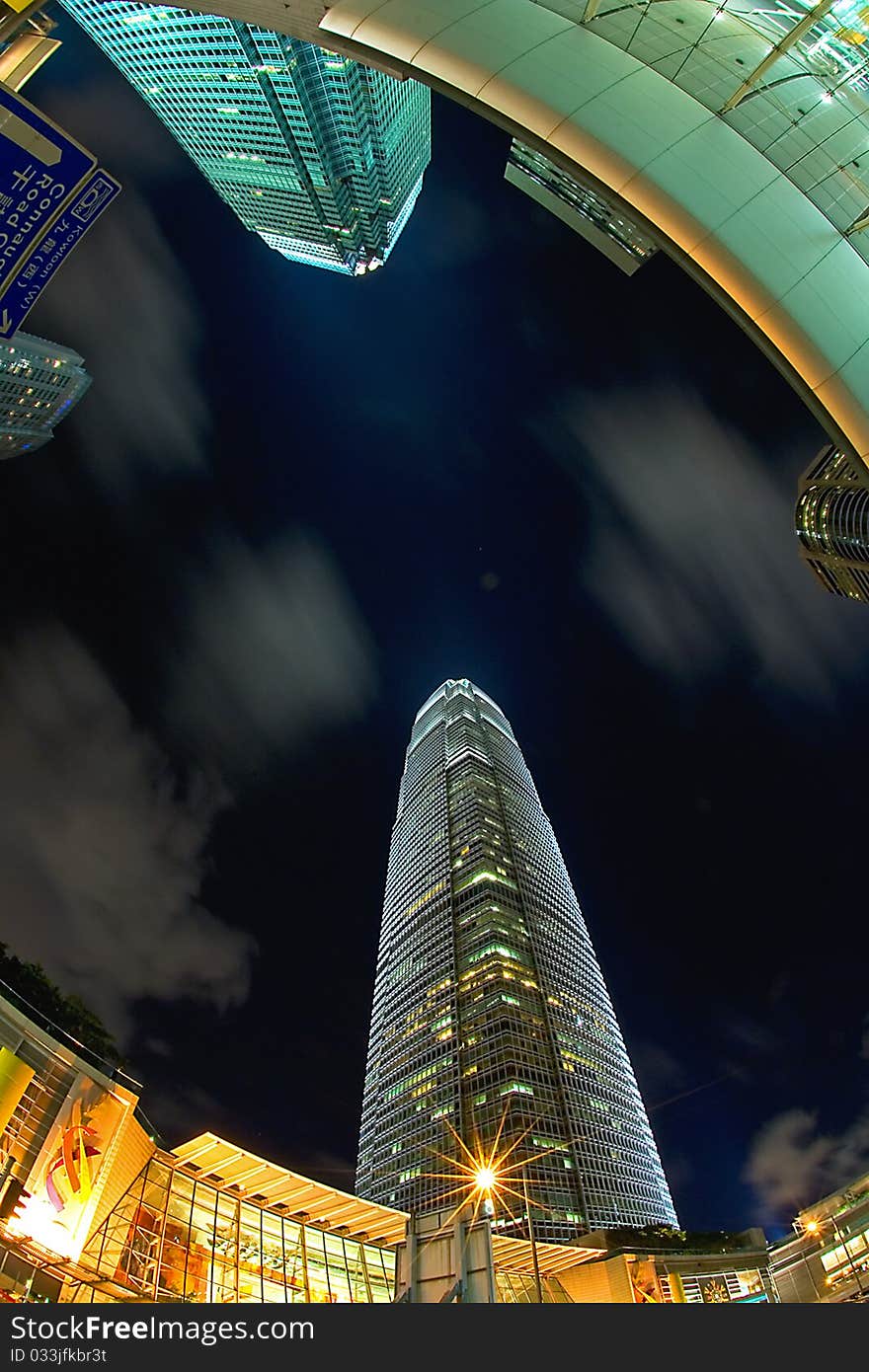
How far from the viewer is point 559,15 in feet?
41.1

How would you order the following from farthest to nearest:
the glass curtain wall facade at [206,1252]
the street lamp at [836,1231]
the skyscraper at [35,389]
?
1. the skyscraper at [35,389]
2. the street lamp at [836,1231]
3. the glass curtain wall facade at [206,1252]

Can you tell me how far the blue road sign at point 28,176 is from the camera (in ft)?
33.5

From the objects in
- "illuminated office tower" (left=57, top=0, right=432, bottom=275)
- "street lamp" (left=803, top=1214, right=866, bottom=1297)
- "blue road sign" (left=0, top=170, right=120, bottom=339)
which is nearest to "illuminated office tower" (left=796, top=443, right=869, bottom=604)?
"street lamp" (left=803, top=1214, right=866, bottom=1297)

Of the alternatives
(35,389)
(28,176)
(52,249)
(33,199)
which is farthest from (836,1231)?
(35,389)

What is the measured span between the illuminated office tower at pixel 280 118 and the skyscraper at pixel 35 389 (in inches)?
1948

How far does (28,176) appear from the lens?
34.4ft

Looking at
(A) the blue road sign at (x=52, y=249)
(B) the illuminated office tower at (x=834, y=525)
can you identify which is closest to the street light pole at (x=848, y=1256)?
(A) the blue road sign at (x=52, y=249)

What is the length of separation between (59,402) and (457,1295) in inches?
6230

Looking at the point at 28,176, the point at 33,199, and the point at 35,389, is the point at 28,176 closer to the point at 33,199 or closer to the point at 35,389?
the point at 33,199

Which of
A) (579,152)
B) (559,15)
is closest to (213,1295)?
(579,152)

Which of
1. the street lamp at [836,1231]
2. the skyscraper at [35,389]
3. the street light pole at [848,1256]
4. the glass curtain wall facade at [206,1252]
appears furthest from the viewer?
the skyscraper at [35,389]

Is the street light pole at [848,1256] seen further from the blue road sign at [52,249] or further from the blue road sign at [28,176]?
the blue road sign at [28,176]

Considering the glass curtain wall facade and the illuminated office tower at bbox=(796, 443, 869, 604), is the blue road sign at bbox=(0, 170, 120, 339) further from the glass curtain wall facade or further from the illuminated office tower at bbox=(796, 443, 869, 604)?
the illuminated office tower at bbox=(796, 443, 869, 604)
